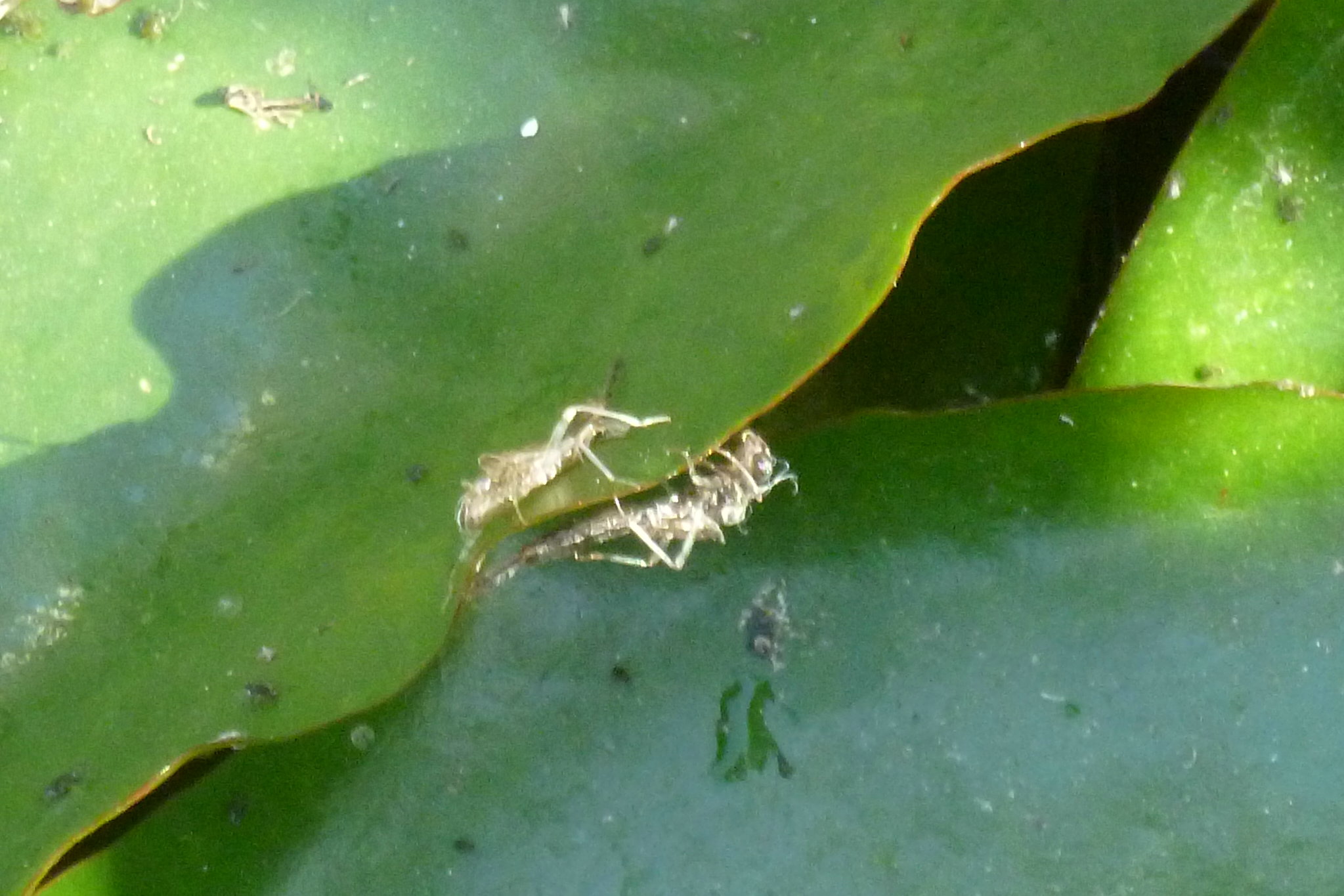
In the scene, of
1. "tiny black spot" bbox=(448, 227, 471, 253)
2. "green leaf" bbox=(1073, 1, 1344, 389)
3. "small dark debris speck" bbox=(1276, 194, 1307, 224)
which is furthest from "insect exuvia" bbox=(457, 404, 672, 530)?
"small dark debris speck" bbox=(1276, 194, 1307, 224)

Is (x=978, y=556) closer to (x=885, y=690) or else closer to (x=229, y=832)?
(x=885, y=690)

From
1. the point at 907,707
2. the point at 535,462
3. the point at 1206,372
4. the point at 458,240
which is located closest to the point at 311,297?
the point at 458,240

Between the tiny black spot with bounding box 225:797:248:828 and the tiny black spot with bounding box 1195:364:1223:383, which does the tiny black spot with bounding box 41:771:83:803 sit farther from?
the tiny black spot with bounding box 1195:364:1223:383

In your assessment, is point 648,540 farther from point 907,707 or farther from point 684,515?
point 907,707

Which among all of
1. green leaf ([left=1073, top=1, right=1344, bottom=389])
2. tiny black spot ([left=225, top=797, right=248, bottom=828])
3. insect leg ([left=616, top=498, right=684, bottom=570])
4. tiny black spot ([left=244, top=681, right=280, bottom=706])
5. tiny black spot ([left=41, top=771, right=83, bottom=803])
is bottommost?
tiny black spot ([left=225, top=797, right=248, bottom=828])

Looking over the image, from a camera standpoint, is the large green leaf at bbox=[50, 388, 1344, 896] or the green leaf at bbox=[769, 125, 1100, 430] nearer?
the large green leaf at bbox=[50, 388, 1344, 896]

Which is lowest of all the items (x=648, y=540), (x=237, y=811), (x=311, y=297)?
(x=237, y=811)

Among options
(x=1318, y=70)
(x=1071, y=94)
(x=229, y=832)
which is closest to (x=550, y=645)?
(x=229, y=832)
